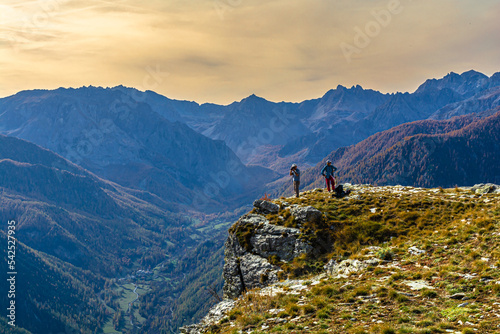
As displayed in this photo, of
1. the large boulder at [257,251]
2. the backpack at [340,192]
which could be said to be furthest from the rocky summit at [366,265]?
the backpack at [340,192]

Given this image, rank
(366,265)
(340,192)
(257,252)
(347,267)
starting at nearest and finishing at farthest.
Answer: (366,265), (347,267), (257,252), (340,192)

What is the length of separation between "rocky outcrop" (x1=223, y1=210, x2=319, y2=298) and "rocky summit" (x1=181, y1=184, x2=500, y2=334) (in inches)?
4.2

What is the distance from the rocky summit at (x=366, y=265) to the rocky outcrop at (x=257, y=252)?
106 mm

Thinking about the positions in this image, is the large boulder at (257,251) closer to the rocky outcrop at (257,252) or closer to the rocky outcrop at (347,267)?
the rocky outcrop at (257,252)

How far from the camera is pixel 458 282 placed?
15.9 meters

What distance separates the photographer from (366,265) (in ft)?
71.2

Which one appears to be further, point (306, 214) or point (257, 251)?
point (306, 214)

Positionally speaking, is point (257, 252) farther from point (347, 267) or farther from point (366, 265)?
point (366, 265)

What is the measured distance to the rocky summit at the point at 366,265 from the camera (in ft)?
46.5

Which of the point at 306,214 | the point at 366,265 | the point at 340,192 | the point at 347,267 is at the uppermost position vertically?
the point at 340,192

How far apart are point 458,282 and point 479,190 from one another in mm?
21258

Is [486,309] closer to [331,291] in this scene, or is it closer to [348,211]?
[331,291]

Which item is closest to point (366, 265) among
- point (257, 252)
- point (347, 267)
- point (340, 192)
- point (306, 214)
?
point (347, 267)

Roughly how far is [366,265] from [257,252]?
12050 mm
